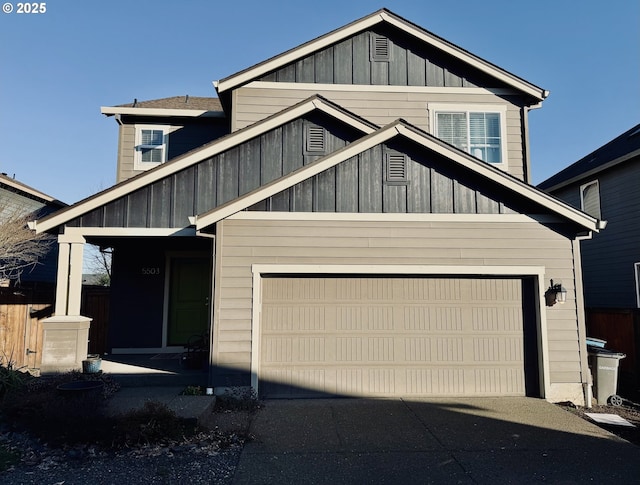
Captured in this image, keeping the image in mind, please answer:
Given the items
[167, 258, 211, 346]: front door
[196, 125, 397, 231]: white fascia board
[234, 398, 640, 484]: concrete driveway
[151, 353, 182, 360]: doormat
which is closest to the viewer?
[234, 398, 640, 484]: concrete driveway

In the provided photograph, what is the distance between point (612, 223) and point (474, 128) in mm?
5571

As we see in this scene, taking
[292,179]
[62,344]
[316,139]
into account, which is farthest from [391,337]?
[62,344]

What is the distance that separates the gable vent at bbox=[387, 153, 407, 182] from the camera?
23.9 feet

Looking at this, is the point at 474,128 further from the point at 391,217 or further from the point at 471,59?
the point at 391,217

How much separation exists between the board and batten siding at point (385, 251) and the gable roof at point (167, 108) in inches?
179

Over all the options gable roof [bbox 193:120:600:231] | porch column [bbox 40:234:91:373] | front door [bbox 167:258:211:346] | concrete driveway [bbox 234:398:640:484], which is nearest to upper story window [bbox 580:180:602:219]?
gable roof [bbox 193:120:600:231]

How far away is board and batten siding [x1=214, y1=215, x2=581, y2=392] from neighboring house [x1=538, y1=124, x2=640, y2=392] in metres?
2.80

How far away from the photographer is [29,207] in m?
13.1

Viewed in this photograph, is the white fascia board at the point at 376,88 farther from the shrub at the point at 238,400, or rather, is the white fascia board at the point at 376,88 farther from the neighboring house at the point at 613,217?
the shrub at the point at 238,400

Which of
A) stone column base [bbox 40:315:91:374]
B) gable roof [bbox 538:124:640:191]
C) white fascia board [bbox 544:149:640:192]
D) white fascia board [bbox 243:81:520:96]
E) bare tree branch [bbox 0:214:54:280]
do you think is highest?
white fascia board [bbox 243:81:520:96]

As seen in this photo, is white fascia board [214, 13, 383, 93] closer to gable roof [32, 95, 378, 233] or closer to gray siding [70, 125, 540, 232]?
gable roof [32, 95, 378, 233]

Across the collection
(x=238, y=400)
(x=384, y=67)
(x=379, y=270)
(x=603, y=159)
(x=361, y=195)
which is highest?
(x=384, y=67)

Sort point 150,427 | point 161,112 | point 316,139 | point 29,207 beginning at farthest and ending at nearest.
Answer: point 29,207 < point 161,112 < point 316,139 < point 150,427

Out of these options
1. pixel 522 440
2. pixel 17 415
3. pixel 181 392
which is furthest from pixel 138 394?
pixel 522 440
